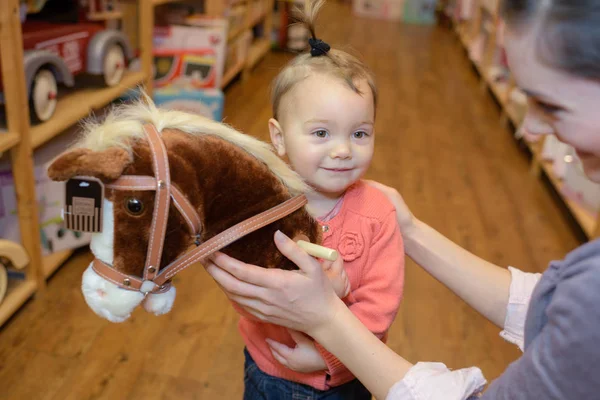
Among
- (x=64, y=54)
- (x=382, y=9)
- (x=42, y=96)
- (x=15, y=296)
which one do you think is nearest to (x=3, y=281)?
(x=15, y=296)

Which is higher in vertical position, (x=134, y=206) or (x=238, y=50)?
(x=134, y=206)

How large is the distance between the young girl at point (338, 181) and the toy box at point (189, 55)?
1907 mm

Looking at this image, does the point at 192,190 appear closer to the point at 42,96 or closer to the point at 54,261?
the point at 42,96

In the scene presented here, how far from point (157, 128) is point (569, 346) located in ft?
1.57

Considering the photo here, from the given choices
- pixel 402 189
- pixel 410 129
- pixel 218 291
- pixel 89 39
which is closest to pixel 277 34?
pixel 410 129

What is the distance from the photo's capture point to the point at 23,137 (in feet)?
4.74

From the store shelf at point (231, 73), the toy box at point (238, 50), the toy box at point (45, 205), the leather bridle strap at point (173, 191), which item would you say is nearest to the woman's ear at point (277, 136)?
the leather bridle strap at point (173, 191)

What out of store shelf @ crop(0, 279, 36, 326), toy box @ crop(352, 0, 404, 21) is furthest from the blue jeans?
toy box @ crop(352, 0, 404, 21)

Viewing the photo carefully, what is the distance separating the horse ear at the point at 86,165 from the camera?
588 millimetres

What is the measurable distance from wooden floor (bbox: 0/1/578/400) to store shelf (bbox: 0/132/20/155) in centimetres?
48

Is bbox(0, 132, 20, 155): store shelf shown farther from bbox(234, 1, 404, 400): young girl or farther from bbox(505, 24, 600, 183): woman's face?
bbox(505, 24, 600, 183): woman's face

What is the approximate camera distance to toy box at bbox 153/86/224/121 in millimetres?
2461

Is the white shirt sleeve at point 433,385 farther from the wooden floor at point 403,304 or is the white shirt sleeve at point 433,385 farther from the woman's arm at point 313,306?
the wooden floor at point 403,304

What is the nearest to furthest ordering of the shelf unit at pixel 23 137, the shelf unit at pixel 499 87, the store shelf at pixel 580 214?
the shelf unit at pixel 23 137 < the store shelf at pixel 580 214 < the shelf unit at pixel 499 87
